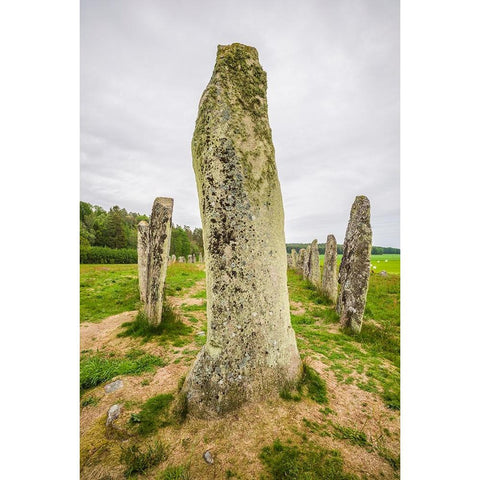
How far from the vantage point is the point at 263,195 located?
3.33 m

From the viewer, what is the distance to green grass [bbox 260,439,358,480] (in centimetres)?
208

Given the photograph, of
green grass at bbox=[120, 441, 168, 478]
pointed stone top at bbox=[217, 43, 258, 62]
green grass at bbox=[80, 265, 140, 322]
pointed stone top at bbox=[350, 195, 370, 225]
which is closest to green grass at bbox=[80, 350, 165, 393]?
green grass at bbox=[120, 441, 168, 478]

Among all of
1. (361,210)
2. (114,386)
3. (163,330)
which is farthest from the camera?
(361,210)

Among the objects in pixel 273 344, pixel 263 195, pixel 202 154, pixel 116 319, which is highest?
pixel 202 154

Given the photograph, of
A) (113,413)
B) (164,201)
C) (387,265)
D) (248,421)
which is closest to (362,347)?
(248,421)

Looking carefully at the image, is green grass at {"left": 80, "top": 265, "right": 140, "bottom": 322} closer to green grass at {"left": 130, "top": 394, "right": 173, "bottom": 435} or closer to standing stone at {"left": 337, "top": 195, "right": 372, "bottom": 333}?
green grass at {"left": 130, "top": 394, "right": 173, "bottom": 435}

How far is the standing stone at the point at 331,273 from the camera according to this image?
30.1 ft

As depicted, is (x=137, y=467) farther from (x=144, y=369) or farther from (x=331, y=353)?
(x=331, y=353)

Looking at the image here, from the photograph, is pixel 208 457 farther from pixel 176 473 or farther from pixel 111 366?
pixel 111 366

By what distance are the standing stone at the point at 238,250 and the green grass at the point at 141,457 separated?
1.82 ft

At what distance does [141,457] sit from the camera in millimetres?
2260

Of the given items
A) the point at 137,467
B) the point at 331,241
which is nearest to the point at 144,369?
the point at 137,467

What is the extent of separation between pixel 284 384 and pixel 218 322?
4.00ft

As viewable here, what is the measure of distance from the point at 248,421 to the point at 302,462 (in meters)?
0.70
